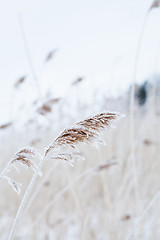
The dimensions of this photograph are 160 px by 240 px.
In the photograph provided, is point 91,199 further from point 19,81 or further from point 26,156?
point 26,156

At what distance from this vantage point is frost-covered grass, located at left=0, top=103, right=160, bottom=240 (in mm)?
1352

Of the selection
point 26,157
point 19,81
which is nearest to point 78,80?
point 19,81

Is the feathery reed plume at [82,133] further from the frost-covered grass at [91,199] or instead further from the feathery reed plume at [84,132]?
the frost-covered grass at [91,199]

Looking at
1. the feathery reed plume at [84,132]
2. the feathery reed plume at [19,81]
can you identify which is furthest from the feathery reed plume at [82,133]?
the feathery reed plume at [19,81]

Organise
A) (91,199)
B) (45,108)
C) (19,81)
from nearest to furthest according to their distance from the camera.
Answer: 1. (45,108)
2. (19,81)
3. (91,199)

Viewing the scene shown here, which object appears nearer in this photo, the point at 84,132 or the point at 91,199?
the point at 84,132

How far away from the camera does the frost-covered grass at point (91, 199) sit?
1.35 meters

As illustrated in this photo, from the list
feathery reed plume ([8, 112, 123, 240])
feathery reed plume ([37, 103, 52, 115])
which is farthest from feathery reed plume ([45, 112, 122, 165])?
feathery reed plume ([37, 103, 52, 115])

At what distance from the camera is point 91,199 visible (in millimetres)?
2607

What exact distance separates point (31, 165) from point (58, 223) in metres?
1.38

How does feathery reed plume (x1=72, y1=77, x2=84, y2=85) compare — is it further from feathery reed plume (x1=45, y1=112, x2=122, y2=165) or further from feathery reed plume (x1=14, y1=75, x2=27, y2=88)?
feathery reed plume (x1=45, y1=112, x2=122, y2=165)

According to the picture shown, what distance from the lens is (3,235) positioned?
197 centimetres

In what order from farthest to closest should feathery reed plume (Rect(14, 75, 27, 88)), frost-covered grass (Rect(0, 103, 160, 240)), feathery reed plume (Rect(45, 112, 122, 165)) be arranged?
feathery reed plume (Rect(14, 75, 27, 88)), frost-covered grass (Rect(0, 103, 160, 240)), feathery reed plume (Rect(45, 112, 122, 165))

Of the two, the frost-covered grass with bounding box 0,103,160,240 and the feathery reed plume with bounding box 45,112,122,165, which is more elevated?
the feathery reed plume with bounding box 45,112,122,165
